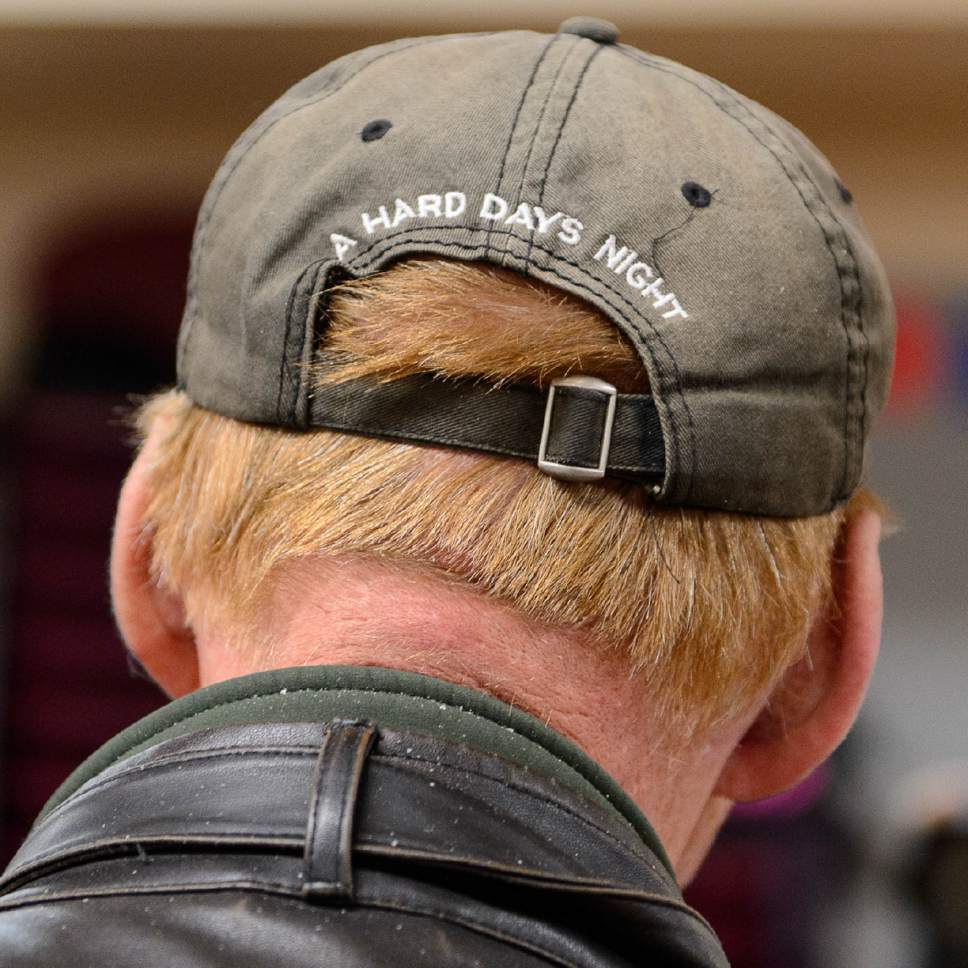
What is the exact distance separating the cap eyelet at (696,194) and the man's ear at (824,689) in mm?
245

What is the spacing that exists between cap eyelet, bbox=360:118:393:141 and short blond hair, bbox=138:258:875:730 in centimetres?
9

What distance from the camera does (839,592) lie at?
794 mm

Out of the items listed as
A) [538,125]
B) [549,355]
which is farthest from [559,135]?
[549,355]

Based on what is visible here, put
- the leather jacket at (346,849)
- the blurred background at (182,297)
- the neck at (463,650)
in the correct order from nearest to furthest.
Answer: the leather jacket at (346,849) < the neck at (463,650) < the blurred background at (182,297)

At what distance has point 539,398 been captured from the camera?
0.66m

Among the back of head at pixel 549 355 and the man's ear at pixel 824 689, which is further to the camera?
the man's ear at pixel 824 689

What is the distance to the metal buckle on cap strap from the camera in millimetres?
653

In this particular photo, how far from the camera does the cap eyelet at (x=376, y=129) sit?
70 cm

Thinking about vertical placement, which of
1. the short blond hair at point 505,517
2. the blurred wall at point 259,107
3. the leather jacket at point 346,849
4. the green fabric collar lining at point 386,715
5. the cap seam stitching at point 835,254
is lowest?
the leather jacket at point 346,849

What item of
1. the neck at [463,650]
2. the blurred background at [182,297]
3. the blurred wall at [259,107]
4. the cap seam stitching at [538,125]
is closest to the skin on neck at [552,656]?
the neck at [463,650]

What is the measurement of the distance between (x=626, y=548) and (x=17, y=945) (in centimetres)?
35

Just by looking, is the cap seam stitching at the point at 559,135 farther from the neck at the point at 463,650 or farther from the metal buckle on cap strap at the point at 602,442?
the neck at the point at 463,650

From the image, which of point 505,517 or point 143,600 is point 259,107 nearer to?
point 143,600

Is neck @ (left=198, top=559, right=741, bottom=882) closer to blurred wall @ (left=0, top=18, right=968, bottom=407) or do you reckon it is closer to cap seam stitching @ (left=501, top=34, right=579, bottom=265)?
cap seam stitching @ (left=501, top=34, right=579, bottom=265)
